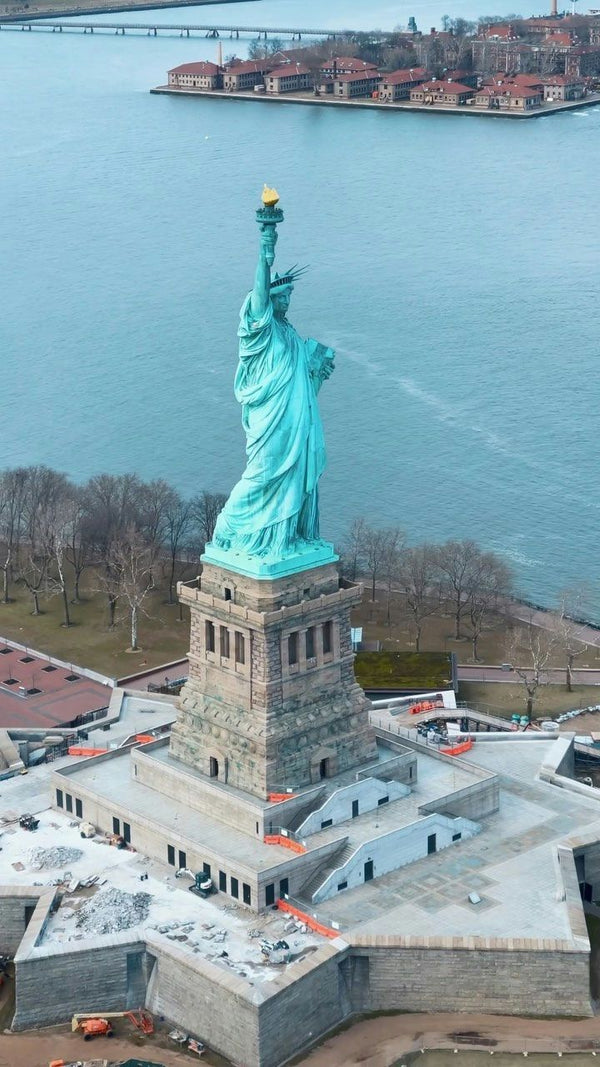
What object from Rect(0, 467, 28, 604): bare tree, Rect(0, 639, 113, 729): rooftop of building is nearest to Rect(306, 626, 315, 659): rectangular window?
Rect(0, 639, 113, 729): rooftop of building

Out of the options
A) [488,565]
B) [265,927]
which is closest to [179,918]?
[265,927]

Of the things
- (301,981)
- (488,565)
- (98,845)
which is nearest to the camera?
(301,981)

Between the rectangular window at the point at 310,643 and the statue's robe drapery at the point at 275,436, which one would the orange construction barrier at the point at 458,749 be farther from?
the statue's robe drapery at the point at 275,436

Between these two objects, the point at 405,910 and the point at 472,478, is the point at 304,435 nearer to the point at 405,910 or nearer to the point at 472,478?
the point at 405,910

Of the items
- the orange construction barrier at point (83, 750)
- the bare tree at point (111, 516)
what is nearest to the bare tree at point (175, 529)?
the bare tree at point (111, 516)

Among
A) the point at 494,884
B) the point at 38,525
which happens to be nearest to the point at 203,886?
the point at 494,884

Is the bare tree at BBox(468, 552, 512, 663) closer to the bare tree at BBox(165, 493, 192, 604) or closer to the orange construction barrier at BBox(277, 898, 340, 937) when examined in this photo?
the bare tree at BBox(165, 493, 192, 604)

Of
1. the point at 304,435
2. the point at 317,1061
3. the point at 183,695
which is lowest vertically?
the point at 317,1061
